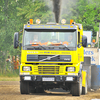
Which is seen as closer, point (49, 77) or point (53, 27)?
point (49, 77)

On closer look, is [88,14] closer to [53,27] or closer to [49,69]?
[53,27]

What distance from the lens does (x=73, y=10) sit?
44812 mm

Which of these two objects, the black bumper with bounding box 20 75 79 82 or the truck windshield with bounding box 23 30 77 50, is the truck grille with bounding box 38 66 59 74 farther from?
the truck windshield with bounding box 23 30 77 50

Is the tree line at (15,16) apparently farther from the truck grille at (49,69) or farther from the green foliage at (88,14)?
the truck grille at (49,69)

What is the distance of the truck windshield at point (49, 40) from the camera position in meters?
14.1

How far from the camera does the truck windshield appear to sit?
46.4 ft

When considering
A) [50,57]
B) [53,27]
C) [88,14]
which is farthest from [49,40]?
[88,14]

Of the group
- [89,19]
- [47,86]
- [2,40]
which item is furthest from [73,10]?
[47,86]

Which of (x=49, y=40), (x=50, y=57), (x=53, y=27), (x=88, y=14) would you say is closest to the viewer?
(x=50, y=57)

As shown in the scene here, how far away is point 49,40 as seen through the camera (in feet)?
47.1

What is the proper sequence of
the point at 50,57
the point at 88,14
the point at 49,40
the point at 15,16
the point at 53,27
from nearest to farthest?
the point at 50,57, the point at 49,40, the point at 53,27, the point at 15,16, the point at 88,14

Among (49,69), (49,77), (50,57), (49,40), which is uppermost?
(49,40)

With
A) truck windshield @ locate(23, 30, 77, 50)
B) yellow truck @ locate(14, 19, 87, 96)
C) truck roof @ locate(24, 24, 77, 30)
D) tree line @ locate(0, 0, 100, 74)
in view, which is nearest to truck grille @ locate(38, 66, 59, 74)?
yellow truck @ locate(14, 19, 87, 96)

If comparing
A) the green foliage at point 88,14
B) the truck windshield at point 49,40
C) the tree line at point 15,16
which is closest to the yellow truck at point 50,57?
the truck windshield at point 49,40
